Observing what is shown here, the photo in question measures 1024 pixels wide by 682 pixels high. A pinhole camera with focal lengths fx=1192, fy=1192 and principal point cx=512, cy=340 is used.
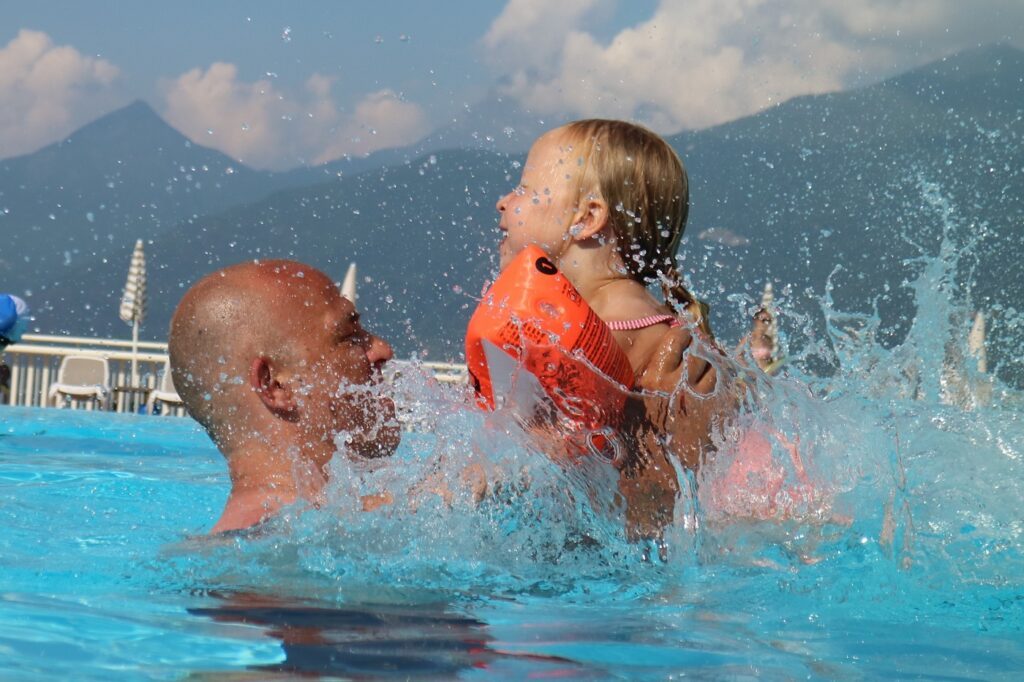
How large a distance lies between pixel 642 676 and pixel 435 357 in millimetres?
18239

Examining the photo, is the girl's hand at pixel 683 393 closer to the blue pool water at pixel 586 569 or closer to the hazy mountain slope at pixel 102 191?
the blue pool water at pixel 586 569

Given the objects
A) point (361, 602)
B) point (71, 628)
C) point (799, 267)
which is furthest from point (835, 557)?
point (799, 267)

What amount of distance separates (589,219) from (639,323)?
34cm

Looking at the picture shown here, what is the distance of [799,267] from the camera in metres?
35.0

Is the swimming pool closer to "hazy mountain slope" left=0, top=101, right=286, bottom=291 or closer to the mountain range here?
the mountain range

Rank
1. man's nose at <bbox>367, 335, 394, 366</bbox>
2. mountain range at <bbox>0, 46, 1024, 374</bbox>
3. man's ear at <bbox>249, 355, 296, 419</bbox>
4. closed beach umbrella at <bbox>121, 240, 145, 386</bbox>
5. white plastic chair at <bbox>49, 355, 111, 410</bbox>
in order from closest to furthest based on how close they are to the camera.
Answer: man's ear at <bbox>249, 355, 296, 419</bbox> → man's nose at <bbox>367, 335, 394, 366</bbox> → white plastic chair at <bbox>49, 355, 111, 410</bbox> → closed beach umbrella at <bbox>121, 240, 145, 386</bbox> → mountain range at <bbox>0, 46, 1024, 374</bbox>

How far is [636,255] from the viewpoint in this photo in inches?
117

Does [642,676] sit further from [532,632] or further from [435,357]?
[435,357]

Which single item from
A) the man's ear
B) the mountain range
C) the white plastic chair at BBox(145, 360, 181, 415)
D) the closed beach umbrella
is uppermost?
the mountain range

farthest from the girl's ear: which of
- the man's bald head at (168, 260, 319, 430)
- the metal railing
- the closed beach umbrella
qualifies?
the closed beach umbrella

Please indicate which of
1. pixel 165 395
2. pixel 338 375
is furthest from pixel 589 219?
pixel 165 395

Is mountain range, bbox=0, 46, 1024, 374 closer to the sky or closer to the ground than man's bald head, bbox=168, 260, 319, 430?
closer to the sky

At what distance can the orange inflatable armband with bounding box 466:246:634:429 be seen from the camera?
2.40m

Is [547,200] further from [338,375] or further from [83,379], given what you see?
[83,379]
